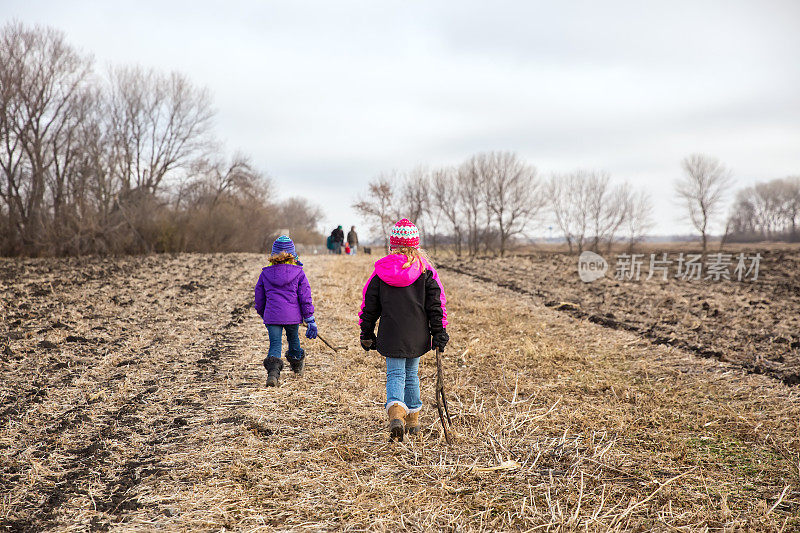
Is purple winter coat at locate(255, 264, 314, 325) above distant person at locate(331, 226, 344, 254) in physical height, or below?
below

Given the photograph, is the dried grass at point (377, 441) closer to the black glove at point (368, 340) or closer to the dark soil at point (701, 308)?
the black glove at point (368, 340)

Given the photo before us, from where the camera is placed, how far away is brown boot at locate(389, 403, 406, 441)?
4.31 meters

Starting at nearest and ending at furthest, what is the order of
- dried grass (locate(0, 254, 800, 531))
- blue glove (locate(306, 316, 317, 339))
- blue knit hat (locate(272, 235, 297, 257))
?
dried grass (locate(0, 254, 800, 531)) < blue glove (locate(306, 316, 317, 339)) < blue knit hat (locate(272, 235, 297, 257))

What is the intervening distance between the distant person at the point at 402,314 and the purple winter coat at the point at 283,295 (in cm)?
178

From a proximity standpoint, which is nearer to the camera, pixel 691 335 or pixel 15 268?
pixel 691 335

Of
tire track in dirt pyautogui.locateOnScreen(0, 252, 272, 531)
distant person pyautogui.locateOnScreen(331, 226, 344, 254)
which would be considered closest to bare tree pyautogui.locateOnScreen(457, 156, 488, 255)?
distant person pyautogui.locateOnScreen(331, 226, 344, 254)

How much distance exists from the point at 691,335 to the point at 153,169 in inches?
1604

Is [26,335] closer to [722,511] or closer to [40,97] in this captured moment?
[722,511]

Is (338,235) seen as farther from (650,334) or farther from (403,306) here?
(403,306)

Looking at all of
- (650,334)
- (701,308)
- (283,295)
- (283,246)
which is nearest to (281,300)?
(283,295)

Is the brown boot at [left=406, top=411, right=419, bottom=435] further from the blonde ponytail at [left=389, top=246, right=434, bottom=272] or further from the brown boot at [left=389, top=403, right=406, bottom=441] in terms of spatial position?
the blonde ponytail at [left=389, top=246, right=434, bottom=272]

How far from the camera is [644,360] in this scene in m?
7.58

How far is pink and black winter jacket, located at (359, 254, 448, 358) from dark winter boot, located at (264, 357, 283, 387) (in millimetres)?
2135

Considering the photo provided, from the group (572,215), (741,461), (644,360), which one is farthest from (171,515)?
(572,215)
